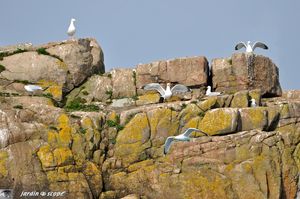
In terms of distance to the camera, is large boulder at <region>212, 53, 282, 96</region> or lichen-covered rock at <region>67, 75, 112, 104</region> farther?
lichen-covered rock at <region>67, 75, 112, 104</region>

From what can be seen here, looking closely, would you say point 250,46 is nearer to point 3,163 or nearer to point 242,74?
point 242,74

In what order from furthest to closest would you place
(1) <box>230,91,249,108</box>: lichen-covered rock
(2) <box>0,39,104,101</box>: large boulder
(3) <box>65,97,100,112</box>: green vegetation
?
1. (2) <box>0,39,104,101</box>: large boulder
2. (3) <box>65,97,100,112</box>: green vegetation
3. (1) <box>230,91,249,108</box>: lichen-covered rock

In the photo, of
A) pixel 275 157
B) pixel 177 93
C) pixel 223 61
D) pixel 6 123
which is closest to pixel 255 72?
pixel 223 61

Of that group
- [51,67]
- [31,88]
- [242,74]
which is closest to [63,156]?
[31,88]

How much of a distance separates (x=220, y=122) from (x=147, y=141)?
4.11 metres

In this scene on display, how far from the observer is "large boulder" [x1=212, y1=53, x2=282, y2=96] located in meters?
49.7

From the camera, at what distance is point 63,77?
5003 centimetres

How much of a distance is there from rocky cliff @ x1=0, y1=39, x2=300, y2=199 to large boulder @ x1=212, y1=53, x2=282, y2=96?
0.23 feet

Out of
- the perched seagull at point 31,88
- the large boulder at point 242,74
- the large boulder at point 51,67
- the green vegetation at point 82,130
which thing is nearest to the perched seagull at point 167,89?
the large boulder at point 242,74

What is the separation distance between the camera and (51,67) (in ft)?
164

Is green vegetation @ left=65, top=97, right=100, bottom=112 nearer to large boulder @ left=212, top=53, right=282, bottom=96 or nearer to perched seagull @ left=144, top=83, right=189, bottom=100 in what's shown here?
perched seagull @ left=144, top=83, right=189, bottom=100

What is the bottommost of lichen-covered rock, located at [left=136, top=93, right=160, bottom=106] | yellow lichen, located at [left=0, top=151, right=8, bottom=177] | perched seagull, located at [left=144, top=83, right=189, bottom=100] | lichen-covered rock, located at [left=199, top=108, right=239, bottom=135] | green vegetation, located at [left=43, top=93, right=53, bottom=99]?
yellow lichen, located at [left=0, top=151, right=8, bottom=177]

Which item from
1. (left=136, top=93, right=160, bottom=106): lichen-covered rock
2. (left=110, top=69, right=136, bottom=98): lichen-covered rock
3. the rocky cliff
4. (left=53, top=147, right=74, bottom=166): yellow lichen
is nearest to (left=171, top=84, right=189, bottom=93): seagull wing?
the rocky cliff

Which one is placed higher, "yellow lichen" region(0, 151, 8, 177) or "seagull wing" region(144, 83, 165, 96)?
"seagull wing" region(144, 83, 165, 96)
